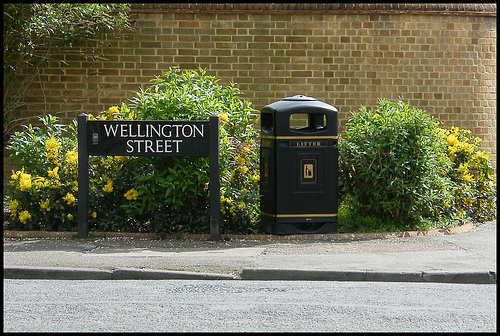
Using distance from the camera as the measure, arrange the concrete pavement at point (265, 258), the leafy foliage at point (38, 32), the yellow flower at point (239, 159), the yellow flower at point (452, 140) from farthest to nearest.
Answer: the leafy foliage at point (38, 32), the yellow flower at point (452, 140), the yellow flower at point (239, 159), the concrete pavement at point (265, 258)

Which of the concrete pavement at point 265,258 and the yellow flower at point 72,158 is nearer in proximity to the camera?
the concrete pavement at point 265,258

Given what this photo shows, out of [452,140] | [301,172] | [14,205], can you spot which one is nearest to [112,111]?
[14,205]

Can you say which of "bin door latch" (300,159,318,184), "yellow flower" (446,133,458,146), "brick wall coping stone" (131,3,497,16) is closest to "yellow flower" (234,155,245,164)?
"bin door latch" (300,159,318,184)

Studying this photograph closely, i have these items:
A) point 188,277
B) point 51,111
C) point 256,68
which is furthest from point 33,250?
point 256,68

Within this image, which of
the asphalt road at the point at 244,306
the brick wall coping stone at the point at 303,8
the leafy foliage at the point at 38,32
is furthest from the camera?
the brick wall coping stone at the point at 303,8

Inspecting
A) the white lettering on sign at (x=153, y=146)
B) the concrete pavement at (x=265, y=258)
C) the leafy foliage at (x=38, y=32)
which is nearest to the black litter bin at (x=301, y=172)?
the concrete pavement at (x=265, y=258)

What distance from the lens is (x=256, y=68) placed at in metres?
13.8

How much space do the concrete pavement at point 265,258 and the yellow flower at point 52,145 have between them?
1.24 meters

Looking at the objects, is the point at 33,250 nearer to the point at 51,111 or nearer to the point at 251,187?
the point at 251,187

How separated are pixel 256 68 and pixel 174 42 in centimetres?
155

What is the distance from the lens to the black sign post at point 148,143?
31.4 ft

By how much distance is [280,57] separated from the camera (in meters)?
13.8

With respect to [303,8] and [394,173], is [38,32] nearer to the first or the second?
[303,8]

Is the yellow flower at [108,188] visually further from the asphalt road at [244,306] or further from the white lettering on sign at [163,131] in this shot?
the asphalt road at [244,306]
